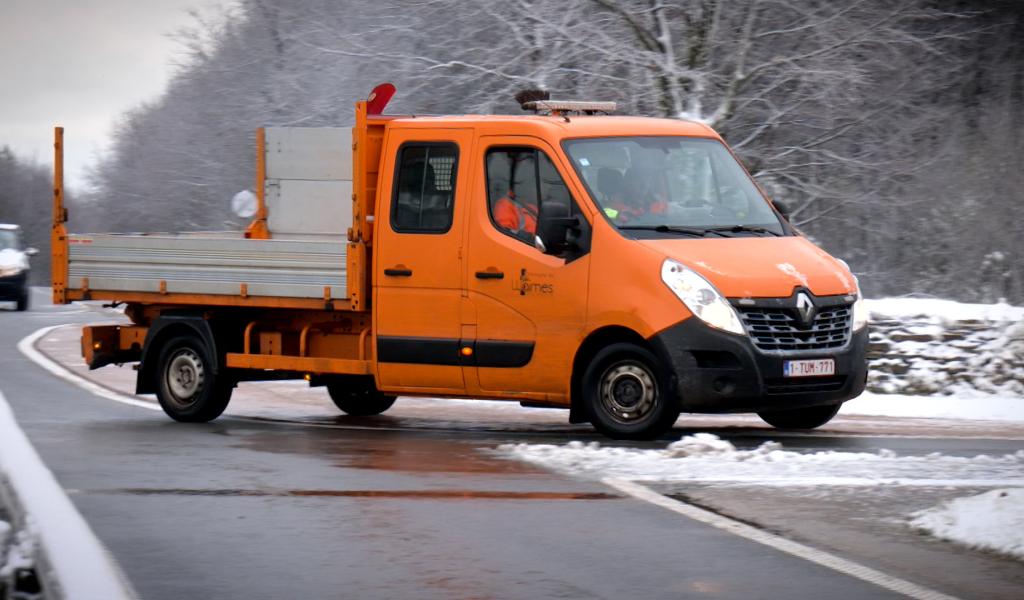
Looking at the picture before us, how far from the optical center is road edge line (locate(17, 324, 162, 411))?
1628cm

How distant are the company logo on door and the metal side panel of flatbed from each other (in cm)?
154

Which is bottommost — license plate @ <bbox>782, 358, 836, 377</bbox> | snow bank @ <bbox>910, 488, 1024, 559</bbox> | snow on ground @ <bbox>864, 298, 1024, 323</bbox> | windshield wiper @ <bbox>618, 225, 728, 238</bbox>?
snow bank @ <bbox>910, 488, 1024, 559</bbox>

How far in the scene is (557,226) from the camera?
12.0 metres

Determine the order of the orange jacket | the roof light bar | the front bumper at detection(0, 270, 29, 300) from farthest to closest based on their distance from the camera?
the front bumper at detection(0, 270, 29, 300)
the roof light bar
the orange jacket

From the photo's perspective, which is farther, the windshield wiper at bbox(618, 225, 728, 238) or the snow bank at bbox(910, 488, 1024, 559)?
the windshield wiper at bbox(618, 225, 728, 238)

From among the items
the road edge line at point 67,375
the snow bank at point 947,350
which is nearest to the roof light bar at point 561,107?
the snow bank at point 947,350

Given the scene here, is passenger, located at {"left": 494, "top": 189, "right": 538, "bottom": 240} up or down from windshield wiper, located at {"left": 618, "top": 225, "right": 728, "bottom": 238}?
up

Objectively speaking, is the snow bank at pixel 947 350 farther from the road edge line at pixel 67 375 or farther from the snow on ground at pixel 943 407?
the road edge line at pixel 67 375

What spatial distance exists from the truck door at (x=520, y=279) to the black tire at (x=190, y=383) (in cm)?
282

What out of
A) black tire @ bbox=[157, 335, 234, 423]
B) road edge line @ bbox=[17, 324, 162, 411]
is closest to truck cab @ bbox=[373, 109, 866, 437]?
black tire @ bbox=[157, 335, 234, 423]

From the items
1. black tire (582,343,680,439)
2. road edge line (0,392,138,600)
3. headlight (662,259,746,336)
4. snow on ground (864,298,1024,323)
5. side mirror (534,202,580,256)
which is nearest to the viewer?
road edge line (0,392,138,600)

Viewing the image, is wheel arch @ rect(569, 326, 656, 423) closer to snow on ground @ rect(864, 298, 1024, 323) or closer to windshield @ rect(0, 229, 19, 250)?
snow on ground @ rect(864, 298, 1024, 323)

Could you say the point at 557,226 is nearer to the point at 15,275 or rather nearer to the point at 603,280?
the point at 603,280

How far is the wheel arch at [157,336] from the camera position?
14.5m
